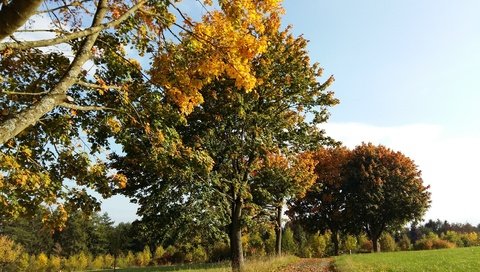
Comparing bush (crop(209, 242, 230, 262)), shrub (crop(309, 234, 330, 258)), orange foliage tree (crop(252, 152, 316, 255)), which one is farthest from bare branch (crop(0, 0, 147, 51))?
shrub (crop(309, 234, 330, 258))

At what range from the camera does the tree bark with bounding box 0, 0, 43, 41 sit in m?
3.56

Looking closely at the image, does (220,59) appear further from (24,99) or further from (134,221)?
(134,221)

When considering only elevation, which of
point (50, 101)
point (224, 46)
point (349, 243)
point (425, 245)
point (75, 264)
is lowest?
point (75, 264)

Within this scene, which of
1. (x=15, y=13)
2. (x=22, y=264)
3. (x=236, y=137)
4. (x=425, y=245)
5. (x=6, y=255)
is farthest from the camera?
(x=22, y=264)

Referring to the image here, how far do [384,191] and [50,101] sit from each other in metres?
47.7

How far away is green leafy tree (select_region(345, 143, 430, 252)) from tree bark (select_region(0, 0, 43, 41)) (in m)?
46.9

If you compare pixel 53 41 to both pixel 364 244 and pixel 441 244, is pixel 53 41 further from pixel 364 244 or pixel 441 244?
pixel 364 244

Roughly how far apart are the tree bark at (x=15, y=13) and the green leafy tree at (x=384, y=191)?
46883mm

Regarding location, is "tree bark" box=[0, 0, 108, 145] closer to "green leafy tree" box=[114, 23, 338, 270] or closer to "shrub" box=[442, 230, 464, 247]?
"green leafy tree" box=[114, 23, 338, 270]

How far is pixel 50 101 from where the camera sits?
18.5ft

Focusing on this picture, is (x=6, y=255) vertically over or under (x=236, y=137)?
under

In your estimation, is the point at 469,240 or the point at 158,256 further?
the point at 158,256

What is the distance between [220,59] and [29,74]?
469 cm

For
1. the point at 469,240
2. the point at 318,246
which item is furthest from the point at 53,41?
the point at 469,240
